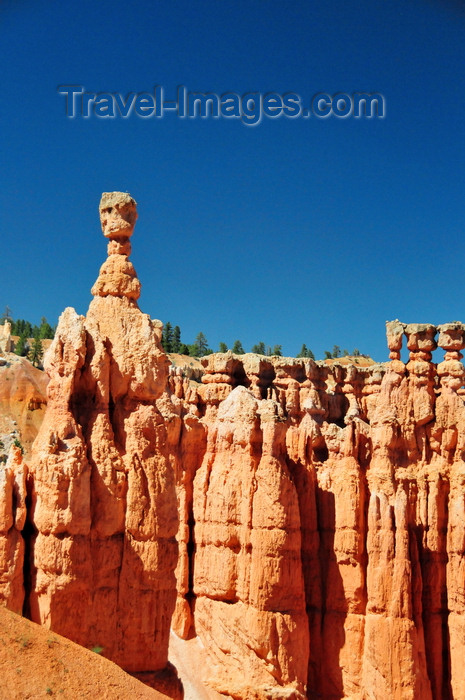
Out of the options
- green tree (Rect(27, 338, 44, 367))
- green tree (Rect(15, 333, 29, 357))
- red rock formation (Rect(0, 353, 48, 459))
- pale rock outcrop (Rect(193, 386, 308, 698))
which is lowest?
pale rock outcrop (Rect(193, 386, 308, 698))

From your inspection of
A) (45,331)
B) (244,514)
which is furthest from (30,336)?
(244,514)

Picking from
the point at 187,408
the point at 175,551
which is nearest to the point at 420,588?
the point at 187,408

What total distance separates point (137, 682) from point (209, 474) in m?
14.4

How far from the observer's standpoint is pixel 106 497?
14625 millimetres

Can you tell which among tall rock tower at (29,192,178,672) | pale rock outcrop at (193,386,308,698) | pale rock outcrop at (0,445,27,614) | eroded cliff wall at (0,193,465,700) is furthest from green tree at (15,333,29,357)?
pale rock outcrop at (0,445,27,614)

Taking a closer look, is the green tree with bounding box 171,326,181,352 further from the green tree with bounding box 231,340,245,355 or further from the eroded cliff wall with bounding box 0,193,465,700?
the eroded cliff wall with bounding box 0,193,465,700

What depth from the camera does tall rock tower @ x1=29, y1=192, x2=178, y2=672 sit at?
45.8 feet

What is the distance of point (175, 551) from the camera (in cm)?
1516

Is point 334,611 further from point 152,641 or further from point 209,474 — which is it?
point 152,641

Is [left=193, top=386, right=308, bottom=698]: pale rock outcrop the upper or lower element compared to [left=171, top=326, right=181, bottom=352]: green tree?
lower

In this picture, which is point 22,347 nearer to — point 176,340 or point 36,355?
point 36,355

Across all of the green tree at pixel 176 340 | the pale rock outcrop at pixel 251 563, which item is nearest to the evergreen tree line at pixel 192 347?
the green tree at pixel 176 340

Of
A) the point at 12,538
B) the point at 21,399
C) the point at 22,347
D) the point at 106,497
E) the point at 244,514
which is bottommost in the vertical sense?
the point at 244,514

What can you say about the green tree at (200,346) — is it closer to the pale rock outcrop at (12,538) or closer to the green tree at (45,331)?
the green tree at (45,331)
